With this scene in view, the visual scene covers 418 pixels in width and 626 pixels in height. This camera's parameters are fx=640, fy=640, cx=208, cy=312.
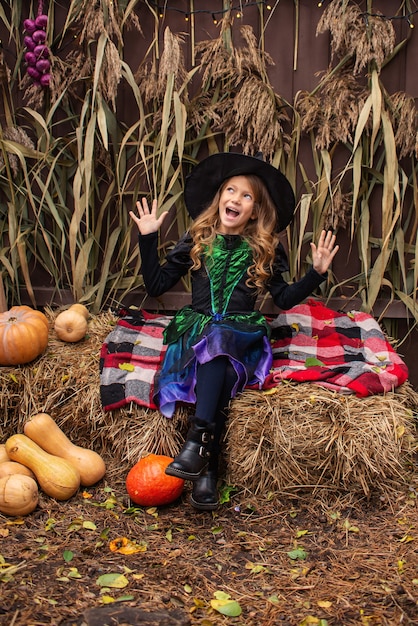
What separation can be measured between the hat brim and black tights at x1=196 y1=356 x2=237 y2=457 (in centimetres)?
89

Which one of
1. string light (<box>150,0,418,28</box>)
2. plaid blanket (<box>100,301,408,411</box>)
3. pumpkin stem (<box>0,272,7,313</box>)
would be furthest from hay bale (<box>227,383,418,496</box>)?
string light (<box>150,0,418,28</box>)

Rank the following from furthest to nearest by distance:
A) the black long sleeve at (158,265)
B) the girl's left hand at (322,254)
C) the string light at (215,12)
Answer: the string light at (215,12)
the black long sleeve at (158,265)
the girl's left hand at (322,254)

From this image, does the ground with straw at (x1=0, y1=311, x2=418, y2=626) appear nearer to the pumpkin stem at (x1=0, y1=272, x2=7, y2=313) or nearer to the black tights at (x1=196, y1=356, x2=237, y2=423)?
the black tights at (x1=196, y1=356, x2=237, y2=423)

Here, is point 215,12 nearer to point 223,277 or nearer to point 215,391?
point 223,277

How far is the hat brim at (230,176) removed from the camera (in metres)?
3.00

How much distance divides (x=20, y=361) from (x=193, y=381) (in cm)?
84

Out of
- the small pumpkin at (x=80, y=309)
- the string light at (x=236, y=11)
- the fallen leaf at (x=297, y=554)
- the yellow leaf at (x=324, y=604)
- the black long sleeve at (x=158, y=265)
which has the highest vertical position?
the string light at (x=236, y=11)

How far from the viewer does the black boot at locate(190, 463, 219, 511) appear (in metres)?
2.49

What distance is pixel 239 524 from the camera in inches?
97.9

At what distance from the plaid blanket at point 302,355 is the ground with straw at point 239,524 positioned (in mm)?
77

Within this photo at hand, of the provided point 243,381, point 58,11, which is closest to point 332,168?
point 243,381

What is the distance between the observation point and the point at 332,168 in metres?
3.62

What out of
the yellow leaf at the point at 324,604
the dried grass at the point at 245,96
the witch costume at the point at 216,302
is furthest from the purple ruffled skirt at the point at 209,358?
the dried grass at the point at 245,96

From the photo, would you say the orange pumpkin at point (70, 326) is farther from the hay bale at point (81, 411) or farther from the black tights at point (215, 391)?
the black tights at point (215, 391)
